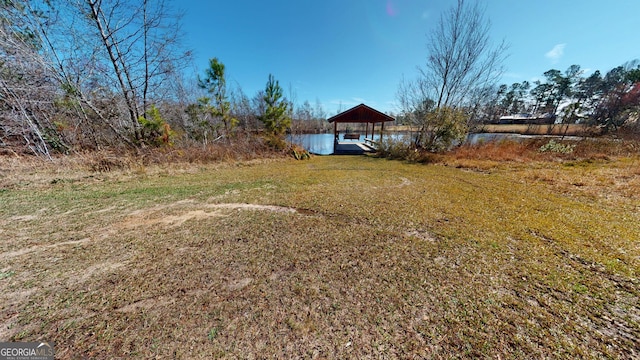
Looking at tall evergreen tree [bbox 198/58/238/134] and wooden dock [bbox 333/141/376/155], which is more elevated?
tall evergreen tree [bbox 198/58/238/134]

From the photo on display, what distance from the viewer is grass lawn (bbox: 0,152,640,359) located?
131cm

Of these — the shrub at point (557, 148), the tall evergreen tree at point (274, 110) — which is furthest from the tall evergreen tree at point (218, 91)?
the shrub at point (557, 148)

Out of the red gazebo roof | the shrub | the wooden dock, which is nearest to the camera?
the shrub

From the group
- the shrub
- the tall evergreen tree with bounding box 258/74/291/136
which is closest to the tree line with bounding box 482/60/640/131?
the shrub

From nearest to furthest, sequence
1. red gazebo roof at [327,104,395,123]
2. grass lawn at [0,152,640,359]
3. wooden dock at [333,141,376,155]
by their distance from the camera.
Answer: grass lawn at [0,152,640,359], wooden dock at [333,141,376,155], red gazebo roof at [327,104,395,123]

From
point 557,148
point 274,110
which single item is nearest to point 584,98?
point 557,148

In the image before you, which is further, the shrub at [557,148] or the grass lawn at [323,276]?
the shrub at [557,148]

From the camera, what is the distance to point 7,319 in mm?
1419

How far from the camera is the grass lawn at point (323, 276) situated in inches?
51.5

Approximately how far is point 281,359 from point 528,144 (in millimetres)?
14053

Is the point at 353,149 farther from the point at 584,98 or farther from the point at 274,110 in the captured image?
the point at 584,98

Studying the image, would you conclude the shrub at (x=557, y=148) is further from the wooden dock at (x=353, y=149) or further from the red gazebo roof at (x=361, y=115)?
the wooden dock at (x=353, y=149)

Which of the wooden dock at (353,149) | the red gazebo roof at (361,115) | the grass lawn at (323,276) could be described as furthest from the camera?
the red gazebo roof at (361,115)

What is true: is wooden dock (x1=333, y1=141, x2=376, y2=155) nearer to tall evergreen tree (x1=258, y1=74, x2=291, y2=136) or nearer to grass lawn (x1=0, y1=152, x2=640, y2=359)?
tall evergreen tree (x1=258, y1=74, x2=291, y2=136)
